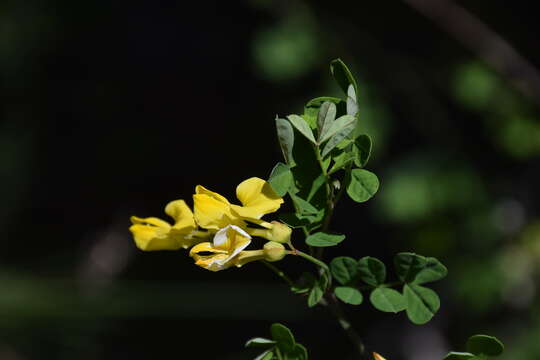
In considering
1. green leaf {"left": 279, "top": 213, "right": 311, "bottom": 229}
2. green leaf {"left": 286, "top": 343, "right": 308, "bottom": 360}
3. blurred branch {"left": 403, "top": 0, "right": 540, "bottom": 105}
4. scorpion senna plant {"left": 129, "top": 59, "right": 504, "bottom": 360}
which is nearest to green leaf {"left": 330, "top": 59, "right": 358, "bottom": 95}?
scorpion senna plant {"left": 129, "top": 59, "right": 504, "bottom": 360}

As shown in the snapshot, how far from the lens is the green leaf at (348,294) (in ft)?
2.00

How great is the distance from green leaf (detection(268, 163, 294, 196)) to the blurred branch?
1253 mm

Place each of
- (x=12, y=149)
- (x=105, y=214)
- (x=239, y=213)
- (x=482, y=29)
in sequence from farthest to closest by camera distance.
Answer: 1. (x=105, y=214)
2. (x=12, y=149)
3. (x=482, y=29)
4. (x=239, y=213)

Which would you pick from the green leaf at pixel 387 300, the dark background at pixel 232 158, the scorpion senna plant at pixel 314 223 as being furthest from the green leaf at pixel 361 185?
the dark background at pixel 232 158

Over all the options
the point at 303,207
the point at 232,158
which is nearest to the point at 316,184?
the point at 303,207

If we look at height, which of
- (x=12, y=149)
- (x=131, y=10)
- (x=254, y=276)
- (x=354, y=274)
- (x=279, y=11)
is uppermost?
(x=131, y=10)

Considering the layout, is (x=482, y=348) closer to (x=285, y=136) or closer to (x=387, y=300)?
(x=387, y=300)

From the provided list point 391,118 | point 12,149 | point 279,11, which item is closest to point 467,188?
point 391,118

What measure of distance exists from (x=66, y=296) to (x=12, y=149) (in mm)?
606

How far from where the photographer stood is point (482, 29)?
5.76ft

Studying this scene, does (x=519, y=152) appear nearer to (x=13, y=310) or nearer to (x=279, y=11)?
(x=279, y=11)

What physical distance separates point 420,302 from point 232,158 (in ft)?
6.09

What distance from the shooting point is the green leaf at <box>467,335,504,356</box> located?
0.56 m

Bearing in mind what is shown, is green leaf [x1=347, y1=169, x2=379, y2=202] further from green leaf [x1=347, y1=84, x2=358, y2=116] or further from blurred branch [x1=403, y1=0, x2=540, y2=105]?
blurred branch [x1=403, y1=0, x2=540, y2=105]
